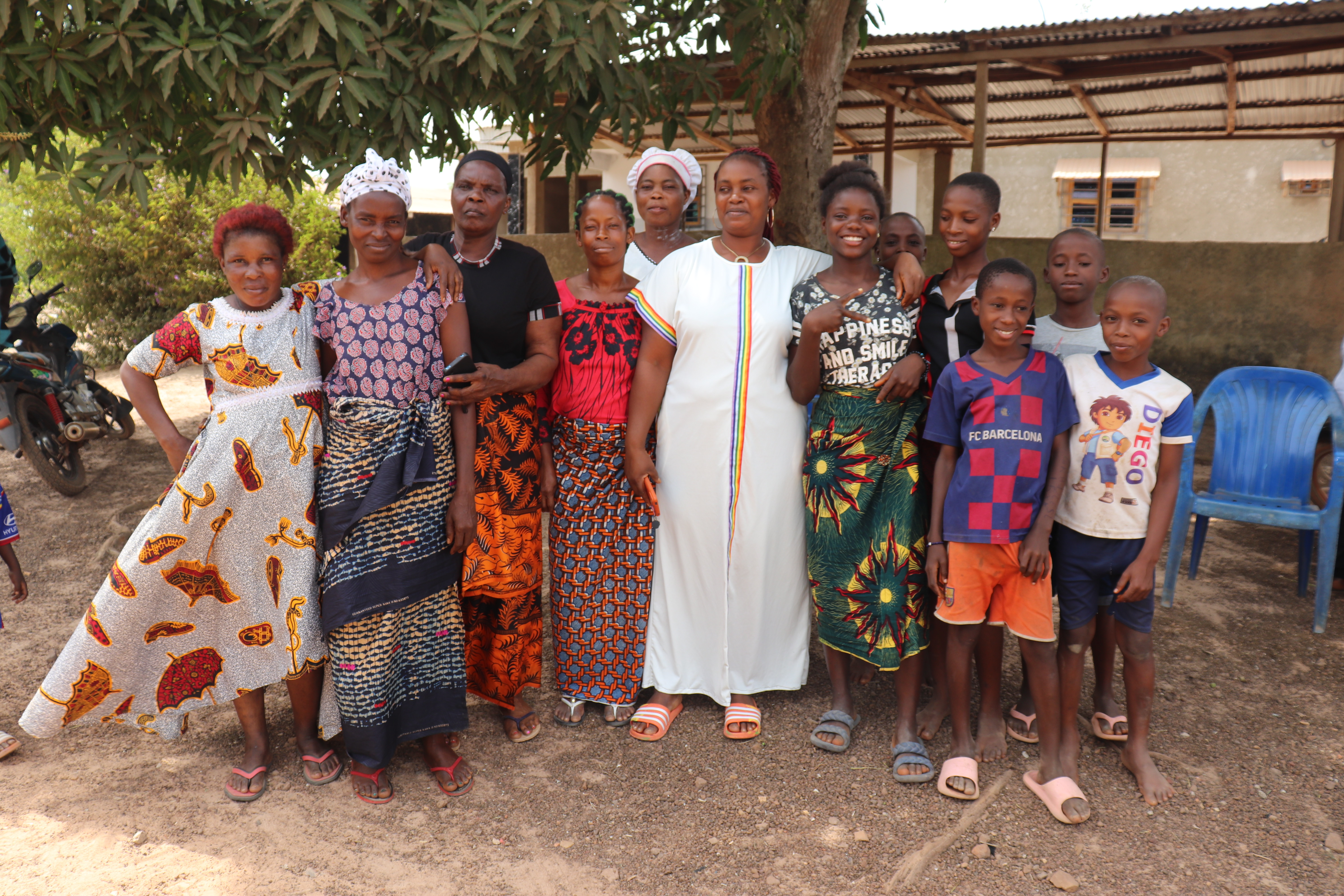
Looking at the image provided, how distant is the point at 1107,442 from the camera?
95.7 inches

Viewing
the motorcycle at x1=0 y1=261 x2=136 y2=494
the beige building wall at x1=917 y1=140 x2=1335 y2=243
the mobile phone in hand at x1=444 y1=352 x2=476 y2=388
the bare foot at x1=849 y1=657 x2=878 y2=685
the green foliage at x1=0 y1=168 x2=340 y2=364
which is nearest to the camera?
the mobile phone in hand at x1=444 y1=352 x2=476 y2=388

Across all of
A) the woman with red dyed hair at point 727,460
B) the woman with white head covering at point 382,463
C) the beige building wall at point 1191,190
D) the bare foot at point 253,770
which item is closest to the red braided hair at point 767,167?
the woman with red dyed hair at point 727,460

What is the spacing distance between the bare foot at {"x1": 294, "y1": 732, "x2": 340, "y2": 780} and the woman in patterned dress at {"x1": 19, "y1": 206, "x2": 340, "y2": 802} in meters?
0.15

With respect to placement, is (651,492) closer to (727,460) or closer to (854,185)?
(727,460)

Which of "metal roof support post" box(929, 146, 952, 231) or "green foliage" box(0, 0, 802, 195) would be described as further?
"metal roof support post" box(929, 146, 952, 231)

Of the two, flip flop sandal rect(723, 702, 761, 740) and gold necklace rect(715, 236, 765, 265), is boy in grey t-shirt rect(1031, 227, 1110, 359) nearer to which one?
gold necklace rect(715, 236, 765, 265)

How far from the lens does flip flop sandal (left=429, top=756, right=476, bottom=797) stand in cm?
261

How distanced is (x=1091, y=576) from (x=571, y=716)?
65.7 inches

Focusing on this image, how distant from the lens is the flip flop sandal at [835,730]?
2.81 meters

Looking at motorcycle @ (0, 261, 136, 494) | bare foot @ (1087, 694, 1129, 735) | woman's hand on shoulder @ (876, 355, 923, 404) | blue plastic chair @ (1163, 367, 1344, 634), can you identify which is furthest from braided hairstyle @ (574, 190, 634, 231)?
motorcycle @ (0, 261, 136, 494)

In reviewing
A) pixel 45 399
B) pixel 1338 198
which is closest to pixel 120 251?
pixel 45 399

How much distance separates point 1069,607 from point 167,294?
1000 centimetres

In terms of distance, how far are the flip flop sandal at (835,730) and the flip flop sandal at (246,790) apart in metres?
1.65

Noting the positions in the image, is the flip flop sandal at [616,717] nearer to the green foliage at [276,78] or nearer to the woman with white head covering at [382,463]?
the woman with white head covering at [382,463]
